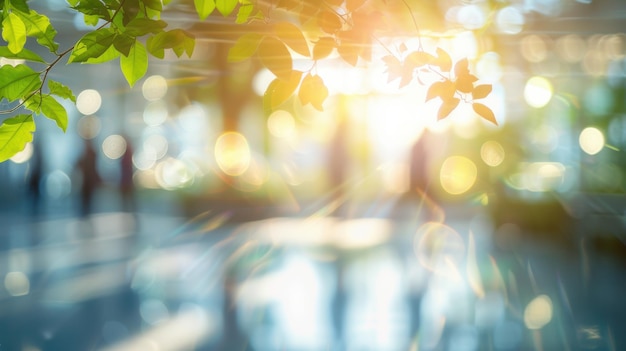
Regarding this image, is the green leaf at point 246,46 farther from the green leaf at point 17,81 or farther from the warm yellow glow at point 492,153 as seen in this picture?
the warm yellow glow at point 492,153

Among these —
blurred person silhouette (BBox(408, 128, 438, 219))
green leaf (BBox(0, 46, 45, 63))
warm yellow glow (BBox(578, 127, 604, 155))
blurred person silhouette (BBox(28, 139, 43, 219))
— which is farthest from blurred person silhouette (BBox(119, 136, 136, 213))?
green leaf (BBox(0, 46, 45, 63))

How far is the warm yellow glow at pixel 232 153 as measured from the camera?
1345 cm

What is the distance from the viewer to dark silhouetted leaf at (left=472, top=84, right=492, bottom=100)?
98 centimetres

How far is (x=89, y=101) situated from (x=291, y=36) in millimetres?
16267

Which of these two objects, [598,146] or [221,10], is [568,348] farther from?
[598,146]

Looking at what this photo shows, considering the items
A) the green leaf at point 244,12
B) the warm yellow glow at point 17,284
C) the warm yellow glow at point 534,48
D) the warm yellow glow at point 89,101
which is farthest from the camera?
the warm yellow glow at point 89,101

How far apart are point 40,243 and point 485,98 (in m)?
9.09

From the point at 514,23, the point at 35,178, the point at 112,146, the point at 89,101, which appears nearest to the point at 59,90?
the point at 514,23

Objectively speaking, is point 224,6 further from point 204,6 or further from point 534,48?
point 534,48

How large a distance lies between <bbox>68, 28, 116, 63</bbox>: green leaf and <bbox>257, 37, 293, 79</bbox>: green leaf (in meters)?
0.24

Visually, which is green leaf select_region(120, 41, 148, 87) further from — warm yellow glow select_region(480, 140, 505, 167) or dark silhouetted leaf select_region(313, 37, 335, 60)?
warm yellow glow select_region(480, 140, 505, 167)

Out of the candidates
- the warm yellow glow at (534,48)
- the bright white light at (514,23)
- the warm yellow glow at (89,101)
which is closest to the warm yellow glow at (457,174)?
the warm yellow glow at (534,48)

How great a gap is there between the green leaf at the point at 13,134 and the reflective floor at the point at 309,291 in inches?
124

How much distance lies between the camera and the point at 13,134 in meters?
0.92
